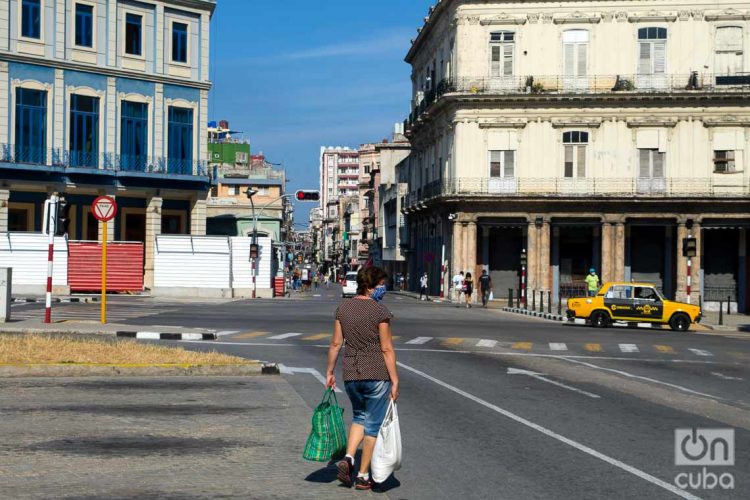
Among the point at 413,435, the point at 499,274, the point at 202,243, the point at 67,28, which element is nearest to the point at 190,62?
the point at 67,28

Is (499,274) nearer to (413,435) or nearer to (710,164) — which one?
(710,164)

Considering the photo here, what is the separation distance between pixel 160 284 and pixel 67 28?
533 inches

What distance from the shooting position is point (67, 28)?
5153 cm

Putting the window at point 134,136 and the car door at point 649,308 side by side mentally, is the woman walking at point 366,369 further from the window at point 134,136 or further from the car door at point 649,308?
the window at point 134,136

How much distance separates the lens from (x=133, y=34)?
54156 millimetres

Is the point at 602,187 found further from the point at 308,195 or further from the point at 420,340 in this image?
the point at 420,340

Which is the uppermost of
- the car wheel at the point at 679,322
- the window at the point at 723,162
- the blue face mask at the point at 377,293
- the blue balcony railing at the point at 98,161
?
the window at the point at 723,162

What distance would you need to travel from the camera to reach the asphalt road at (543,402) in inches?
360

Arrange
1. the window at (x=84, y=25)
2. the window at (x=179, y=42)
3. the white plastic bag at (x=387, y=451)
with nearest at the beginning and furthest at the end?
the white plastic bag at (x=387, y=451), the window at (x=84, y=25), the window at (x=179, y=42)

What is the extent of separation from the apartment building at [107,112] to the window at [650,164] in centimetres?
2393

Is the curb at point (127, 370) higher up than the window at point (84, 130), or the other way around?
the window at point (84, 130)

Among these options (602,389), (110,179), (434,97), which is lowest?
(602,389)

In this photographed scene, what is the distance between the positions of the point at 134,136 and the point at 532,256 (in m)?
22.4

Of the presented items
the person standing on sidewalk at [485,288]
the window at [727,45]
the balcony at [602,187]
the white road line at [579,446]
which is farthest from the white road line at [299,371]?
the window at [727,45]
